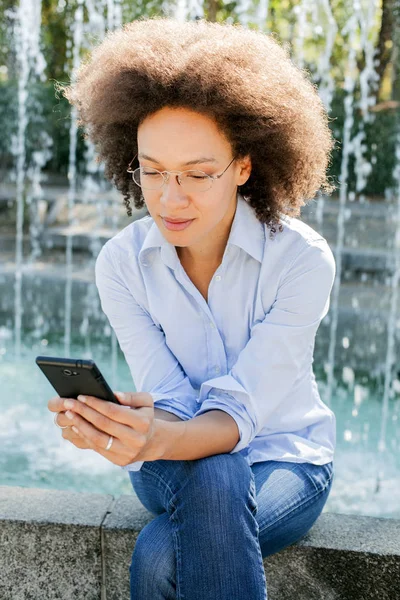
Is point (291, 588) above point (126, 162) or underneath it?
underneath

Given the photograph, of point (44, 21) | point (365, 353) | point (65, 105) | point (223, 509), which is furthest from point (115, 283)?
point (44, 21)

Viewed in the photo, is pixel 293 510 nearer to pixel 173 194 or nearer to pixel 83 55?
pixel 173 194

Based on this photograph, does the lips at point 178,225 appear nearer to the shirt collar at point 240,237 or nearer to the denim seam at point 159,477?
the shirt collar at point 240,237

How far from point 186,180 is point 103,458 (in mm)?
1955

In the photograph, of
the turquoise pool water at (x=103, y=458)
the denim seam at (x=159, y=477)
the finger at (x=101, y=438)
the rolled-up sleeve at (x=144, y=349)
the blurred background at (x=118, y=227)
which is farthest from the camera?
the blurred background at (x=118, y=227)

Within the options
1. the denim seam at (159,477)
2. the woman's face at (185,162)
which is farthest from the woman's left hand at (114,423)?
the woman's face at (185,162)

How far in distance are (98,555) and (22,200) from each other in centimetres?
870

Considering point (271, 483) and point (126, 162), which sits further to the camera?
point (126, 162)

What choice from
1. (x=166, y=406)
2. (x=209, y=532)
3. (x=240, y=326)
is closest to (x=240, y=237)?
(x=240, y=326)

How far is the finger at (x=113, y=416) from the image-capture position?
5.62 feet

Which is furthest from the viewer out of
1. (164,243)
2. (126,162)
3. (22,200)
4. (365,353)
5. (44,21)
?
(44,21)

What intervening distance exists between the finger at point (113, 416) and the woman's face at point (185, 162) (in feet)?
1.61

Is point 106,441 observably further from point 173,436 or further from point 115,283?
point 115,283

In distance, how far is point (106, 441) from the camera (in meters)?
1.75
